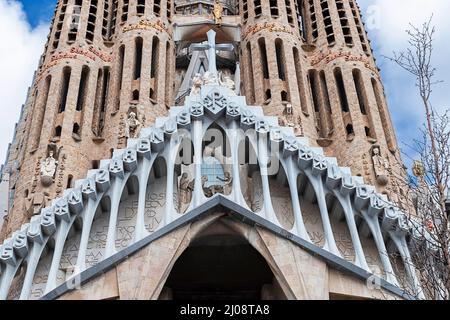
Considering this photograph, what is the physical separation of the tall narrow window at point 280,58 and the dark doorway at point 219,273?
7.94 meters

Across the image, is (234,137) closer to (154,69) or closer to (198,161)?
(198,161)

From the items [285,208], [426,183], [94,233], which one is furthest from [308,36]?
[426,183]

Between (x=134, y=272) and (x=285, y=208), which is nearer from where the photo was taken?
(x=134, y=272)

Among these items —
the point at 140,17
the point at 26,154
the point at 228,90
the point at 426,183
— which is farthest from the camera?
the point at 140,17

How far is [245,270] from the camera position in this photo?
15078mm

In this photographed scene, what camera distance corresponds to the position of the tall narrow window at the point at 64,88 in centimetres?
1980

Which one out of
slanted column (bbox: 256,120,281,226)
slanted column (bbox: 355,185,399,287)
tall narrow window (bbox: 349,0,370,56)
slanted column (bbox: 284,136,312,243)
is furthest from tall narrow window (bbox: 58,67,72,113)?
slanted column (bbox: 355,185,399,287)

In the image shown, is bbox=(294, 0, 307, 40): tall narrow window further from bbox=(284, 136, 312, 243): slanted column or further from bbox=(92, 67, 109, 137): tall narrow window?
bbox=(284, 136, 312, 243): slanted column

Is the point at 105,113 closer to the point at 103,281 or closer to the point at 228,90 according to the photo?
the point at 228,90

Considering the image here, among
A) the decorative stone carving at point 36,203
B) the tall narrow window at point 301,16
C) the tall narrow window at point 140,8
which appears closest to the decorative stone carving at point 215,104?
the decorative stone carving at point 36,203

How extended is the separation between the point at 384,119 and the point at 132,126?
7.43 metres

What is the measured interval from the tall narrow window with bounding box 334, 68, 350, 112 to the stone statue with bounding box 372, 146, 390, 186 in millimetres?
2143

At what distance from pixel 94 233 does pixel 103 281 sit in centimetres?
181

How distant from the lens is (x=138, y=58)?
21594 millimetres
